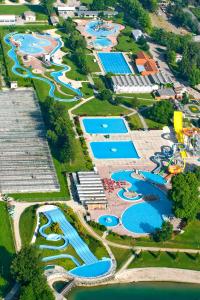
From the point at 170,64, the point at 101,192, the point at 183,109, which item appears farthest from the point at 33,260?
the point at 170,64

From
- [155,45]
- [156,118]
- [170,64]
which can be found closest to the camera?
[156,118]

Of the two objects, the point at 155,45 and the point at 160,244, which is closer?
the point at 160,244

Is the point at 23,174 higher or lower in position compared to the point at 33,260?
lower

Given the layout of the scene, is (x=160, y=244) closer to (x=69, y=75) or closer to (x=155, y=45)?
(x=69, y=75)

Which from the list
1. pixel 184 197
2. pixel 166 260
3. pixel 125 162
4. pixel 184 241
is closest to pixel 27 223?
pixel 166 260

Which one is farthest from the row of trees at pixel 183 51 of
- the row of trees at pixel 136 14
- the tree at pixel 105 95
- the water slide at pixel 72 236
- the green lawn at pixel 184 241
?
the water slide at pixel 72 236

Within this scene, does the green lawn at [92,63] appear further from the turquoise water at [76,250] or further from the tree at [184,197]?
the turquoise water at [76,250]

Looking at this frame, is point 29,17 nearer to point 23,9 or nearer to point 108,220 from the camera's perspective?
point 23,9
